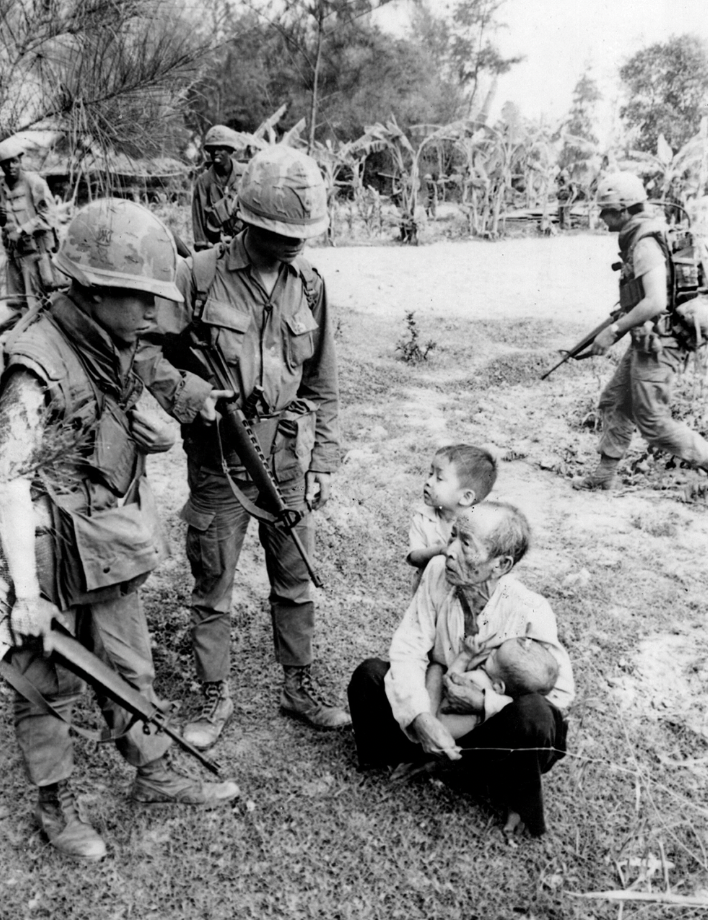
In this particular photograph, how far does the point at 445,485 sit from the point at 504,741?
0.92 meters

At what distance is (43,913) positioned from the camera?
2320 mm

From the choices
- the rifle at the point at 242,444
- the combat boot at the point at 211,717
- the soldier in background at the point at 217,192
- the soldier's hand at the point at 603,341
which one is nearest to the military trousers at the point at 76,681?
the combat boot at the point at 211,717

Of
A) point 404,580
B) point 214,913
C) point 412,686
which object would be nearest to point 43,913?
point 214,913

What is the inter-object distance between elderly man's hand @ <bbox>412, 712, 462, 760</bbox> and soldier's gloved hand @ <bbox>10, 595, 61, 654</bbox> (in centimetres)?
118

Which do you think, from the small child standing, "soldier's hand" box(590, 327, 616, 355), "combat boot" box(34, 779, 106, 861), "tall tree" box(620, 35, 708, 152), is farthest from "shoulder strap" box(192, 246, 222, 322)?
"tall tree" box(620, 35, 708, 152)

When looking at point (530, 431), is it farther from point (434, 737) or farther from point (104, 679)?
point (104, 679)

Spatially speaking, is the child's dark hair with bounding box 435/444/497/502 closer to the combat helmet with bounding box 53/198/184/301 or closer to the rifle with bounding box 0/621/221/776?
the combat helmet with bounding box 53/198/184/301

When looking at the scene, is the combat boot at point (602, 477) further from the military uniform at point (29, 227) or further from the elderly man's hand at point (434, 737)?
the military uniform at point (29, 227)

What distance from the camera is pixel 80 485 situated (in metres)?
2.26

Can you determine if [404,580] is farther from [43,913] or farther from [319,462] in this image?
[43,913]

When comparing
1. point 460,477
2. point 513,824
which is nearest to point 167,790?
point 513,824

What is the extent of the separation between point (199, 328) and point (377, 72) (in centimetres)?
2281

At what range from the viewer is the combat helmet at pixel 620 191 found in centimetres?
497

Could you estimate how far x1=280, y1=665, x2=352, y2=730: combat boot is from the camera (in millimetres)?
3109
